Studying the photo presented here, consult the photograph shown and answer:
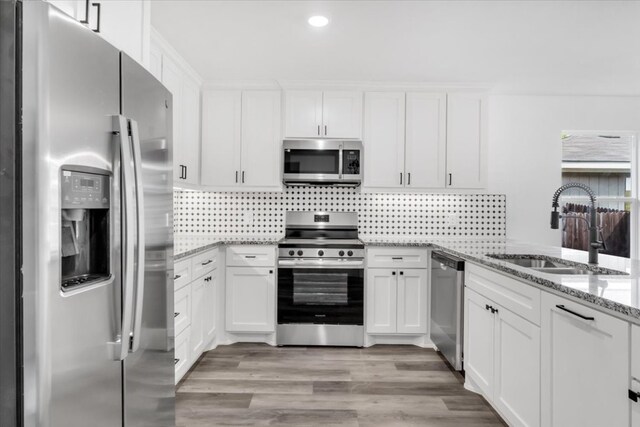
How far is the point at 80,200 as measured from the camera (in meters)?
1.00

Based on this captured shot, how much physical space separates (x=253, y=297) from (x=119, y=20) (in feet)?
8.19

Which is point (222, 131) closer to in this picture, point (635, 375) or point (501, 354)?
point (501, 354)

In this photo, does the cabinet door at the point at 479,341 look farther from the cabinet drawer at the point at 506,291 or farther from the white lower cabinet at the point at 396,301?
the white lower cabinet at the point at 396,301

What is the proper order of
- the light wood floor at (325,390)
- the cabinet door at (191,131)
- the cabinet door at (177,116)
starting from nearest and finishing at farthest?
1. the light wood floor at (325,390)
2. the cabinet door at (177,116)
3. the cabinet door at (191,131)

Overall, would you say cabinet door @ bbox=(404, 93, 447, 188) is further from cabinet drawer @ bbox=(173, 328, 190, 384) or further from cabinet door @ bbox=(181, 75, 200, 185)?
cabinet drawer @ bbox=(173, 328, 190, 384)

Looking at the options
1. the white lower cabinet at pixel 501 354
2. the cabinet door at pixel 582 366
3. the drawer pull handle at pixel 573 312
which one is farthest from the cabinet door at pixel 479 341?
the drawer pull handle at pixel 573 312

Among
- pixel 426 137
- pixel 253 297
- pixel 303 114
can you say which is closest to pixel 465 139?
pixel 426 137

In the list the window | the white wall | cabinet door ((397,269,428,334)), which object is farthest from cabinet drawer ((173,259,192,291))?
the window

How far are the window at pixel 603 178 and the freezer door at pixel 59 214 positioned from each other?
436 centimetres

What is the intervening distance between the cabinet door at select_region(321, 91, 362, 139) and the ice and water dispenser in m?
2.83

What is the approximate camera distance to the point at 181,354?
103 inches

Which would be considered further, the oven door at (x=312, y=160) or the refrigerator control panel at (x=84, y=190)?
the oven door at (x=312, y=160)

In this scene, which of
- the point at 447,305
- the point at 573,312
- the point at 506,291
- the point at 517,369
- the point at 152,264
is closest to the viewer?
the point at 152,264

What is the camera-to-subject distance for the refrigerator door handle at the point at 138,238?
3.91ft
